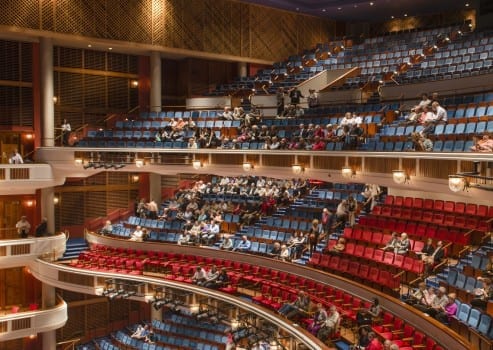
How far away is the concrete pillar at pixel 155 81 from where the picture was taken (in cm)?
1606

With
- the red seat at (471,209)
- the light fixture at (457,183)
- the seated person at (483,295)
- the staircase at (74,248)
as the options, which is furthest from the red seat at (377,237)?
the staircase at (74,248)

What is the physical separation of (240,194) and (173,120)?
2351 mm

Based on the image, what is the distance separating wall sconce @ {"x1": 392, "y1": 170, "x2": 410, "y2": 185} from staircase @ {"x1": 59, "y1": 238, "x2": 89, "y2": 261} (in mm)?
9017

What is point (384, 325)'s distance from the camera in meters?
7.67

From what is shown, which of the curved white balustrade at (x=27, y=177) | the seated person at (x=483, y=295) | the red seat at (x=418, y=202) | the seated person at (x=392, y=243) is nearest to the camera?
the seated person at (x=483, y=295)

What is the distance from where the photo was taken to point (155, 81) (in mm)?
16281

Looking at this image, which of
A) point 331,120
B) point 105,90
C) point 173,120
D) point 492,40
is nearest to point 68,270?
point 173,120

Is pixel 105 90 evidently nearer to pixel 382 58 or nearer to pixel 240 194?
pixel 240 194

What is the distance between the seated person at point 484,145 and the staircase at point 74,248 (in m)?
10.5

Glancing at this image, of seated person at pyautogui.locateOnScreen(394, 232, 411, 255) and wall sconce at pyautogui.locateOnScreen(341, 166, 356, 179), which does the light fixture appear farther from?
wall sconce at pyautogui.locateOnScreen(341, 166, 356, 179)

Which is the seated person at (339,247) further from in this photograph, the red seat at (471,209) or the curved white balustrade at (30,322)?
the curved white balustrade at (30,322)

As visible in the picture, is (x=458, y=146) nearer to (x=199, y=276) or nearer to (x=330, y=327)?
(x=330, y=327)

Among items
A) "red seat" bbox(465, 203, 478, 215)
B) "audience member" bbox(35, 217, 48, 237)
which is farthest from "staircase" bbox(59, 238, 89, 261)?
"red seat" bbox(465, 203, 478, 215)

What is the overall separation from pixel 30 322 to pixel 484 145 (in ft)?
35.9
